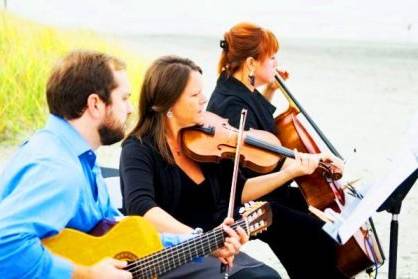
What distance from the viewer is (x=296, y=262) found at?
11.5 feet

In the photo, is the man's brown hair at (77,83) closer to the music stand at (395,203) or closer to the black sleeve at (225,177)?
the black sleeve at (225,177)

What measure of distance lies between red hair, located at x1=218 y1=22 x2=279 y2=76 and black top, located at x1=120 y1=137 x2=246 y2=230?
0.65 m

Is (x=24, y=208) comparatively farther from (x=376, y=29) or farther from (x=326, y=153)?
(x=376, y=29)

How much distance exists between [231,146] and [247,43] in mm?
635

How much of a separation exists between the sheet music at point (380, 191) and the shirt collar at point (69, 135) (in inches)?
32.2

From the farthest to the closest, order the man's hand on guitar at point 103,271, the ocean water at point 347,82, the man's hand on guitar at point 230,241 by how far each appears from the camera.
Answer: the ocean water at point 347,82 → the man's hand on guitar at point 230,241 → the man's hand on guitar at point 103,271

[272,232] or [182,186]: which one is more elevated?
[182,186]

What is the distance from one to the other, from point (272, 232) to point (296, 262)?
0.57ft

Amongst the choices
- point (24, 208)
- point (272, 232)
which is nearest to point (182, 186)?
point (272, 232)

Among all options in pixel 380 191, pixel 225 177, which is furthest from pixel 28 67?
pixel 380 191

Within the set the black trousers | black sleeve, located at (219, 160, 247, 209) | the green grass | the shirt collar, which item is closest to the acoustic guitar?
the shirt collar

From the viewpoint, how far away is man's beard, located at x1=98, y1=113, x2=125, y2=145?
2.40 metres

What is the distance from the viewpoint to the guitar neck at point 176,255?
2.44 metres

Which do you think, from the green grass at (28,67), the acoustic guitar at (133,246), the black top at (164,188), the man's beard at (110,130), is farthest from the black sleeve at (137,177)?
the green grass at (28,67)
